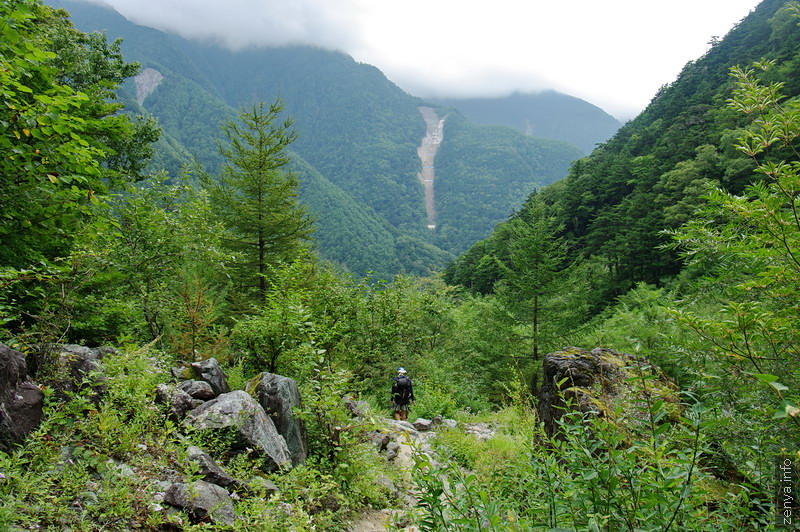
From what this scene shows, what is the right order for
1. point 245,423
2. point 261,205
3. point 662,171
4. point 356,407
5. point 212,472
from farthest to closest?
point 662,171, point 261,205, point 356,407, point 245,423, point 212,472

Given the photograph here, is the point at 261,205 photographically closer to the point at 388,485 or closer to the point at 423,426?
the point at 423,426

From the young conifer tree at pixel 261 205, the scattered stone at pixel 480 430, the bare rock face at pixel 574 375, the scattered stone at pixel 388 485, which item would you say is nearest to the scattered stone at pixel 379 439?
the scattered stone at pixel 388 485

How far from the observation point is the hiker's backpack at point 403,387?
986 cm

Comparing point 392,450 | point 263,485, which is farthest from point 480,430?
point 263,485

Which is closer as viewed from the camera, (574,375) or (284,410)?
(284,410)

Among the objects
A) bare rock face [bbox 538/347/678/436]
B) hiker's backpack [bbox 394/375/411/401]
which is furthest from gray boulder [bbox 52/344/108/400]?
hiker's backpack [bbox 394/375/411/401]

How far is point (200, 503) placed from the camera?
314 cm

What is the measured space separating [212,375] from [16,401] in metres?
2.25

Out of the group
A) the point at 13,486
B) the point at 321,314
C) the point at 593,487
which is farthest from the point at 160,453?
the point at 321,314

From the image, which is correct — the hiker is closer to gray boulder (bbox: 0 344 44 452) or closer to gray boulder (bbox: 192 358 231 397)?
gray boulder (bbox: 192 358 231 397)

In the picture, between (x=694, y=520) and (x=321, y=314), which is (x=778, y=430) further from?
(x=321, y=314)

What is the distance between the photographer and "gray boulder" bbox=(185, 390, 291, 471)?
4.21m

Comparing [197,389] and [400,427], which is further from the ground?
[197,389]

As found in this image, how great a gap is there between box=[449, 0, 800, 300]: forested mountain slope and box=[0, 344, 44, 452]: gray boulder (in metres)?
16.3
